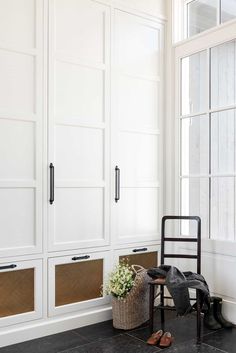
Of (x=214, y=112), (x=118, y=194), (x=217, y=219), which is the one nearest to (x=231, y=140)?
(x=214, y=112)

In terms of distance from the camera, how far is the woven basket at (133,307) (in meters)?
3.02

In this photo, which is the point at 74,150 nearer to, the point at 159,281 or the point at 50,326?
the point at 159,281

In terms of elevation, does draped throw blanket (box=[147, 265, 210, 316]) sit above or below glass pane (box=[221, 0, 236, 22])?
below

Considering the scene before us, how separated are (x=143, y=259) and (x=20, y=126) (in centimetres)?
162

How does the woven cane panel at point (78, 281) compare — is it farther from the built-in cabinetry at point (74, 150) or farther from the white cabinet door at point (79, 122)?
the white cabinet door at point (79, 122)

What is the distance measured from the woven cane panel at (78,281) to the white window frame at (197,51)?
952mm

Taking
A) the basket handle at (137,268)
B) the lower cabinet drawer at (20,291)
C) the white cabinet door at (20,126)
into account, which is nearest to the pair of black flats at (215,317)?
the basket handle at (137,268)

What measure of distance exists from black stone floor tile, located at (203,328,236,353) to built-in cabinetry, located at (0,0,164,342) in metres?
0.87

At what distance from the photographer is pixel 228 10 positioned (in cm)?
323

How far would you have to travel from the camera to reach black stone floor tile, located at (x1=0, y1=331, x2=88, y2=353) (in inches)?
105

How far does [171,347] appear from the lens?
2.70m

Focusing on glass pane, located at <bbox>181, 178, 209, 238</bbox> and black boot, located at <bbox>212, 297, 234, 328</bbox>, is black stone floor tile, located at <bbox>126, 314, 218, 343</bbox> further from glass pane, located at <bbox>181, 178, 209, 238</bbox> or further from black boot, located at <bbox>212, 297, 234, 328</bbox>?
glass pane, located at <bbox>181, 178, 209, 238</bbox>

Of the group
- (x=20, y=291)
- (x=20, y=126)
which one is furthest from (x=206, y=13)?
(x=20, y=291)

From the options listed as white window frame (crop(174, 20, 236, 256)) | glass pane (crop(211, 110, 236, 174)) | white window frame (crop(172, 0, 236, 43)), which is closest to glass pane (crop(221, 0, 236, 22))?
white window frame (crop(174, 20, 236, 256))
